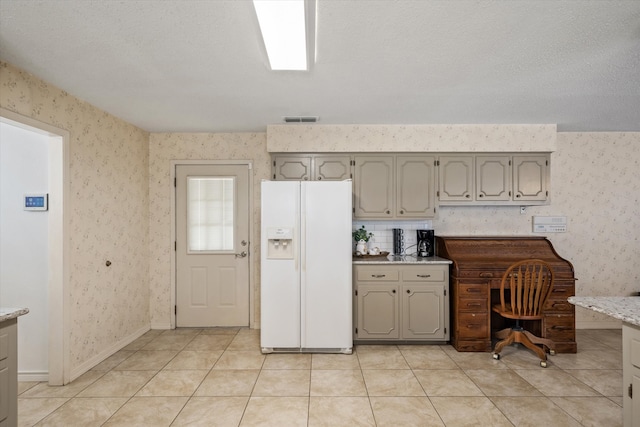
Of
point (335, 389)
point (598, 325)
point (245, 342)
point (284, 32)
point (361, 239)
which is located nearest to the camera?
point (284, 32)

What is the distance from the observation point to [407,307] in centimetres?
354

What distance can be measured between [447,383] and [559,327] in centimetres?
151

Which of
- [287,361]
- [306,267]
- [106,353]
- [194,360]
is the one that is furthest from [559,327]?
[106,353]

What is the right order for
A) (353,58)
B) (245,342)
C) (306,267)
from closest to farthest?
(353,58) → (306,267) → (245,342)

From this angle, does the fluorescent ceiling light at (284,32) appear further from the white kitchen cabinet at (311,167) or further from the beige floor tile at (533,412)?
the beige floor tile at (533,412)

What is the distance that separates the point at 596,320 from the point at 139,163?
5788 mm

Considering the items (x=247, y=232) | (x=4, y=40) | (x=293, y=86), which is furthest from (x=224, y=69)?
(x=247, y=232)

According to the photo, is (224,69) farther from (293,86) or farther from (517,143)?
(517,143)

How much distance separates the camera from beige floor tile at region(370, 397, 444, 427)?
2.22m

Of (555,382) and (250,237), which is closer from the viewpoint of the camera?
(555,382)

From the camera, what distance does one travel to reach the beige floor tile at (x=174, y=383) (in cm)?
262

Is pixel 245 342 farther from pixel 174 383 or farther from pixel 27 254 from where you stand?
pixel 27 254

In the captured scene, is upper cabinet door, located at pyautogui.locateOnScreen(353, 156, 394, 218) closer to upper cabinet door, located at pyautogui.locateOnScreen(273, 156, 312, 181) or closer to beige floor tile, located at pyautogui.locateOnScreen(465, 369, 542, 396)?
upper cabinet door, located at pyautogui.locateOnScreen(273, 156, 312, 181)

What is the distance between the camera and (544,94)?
2.85m
